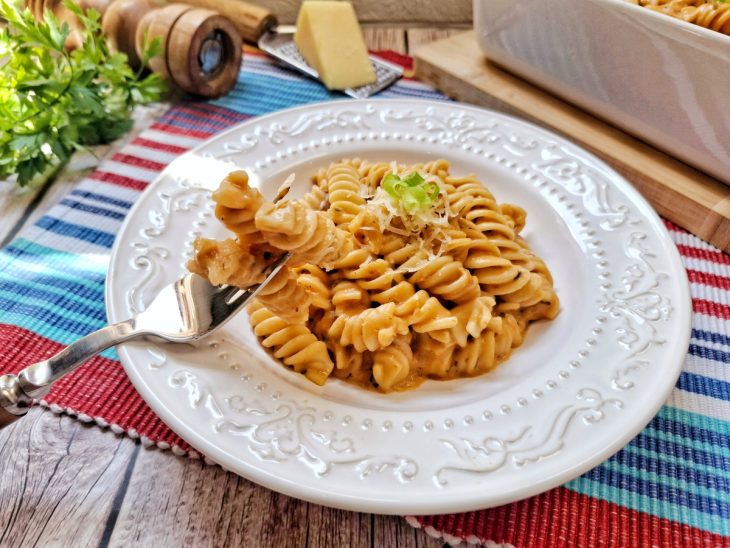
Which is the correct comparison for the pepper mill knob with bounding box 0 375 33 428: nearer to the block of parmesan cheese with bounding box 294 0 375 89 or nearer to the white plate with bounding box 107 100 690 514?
the white plate with bounding box 107 100 690 514

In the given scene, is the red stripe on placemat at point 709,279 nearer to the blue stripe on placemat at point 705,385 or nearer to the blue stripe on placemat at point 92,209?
A: the blue stripe on placemat at point 705,385

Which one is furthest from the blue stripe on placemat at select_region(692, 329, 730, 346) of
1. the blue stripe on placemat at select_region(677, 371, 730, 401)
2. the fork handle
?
the fork handle

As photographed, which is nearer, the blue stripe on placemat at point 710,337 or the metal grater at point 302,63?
the blue stripe on placemat at point 710,337

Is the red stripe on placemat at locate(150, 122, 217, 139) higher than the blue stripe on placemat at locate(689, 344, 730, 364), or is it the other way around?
the blue stripe on placemat at locate(689, 344, 730, 364)

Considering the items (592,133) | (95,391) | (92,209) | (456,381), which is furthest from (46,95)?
(592,133)

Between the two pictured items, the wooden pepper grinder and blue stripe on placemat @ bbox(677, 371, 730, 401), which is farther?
the wooden pepper grinder

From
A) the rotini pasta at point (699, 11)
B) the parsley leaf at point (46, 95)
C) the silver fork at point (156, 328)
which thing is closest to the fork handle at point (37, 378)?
the silver fork at point (156, 328)
